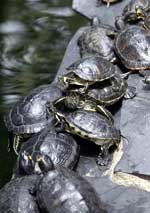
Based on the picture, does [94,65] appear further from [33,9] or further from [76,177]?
[33,9]

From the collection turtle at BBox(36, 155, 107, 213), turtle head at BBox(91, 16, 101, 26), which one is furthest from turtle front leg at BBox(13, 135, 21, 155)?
turtle head at BBox(91, 16, 101, 26)

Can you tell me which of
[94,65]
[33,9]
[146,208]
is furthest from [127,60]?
[33,9]

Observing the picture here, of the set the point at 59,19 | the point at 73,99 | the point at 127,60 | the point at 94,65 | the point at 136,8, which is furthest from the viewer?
the point at 59,19

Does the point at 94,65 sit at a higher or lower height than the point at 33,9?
higher

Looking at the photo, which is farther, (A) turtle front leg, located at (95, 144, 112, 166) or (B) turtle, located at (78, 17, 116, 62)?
(B) turtle, located at (78, 17, 116, 62)

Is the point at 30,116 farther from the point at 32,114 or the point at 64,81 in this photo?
the point at 64,81

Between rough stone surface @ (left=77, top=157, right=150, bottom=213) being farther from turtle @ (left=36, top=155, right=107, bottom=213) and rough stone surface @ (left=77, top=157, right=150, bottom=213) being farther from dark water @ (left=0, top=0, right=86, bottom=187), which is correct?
dark water @ (left=0, top=0, right=86, bottom=187)

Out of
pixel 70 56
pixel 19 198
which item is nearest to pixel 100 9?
pixel 70 56
